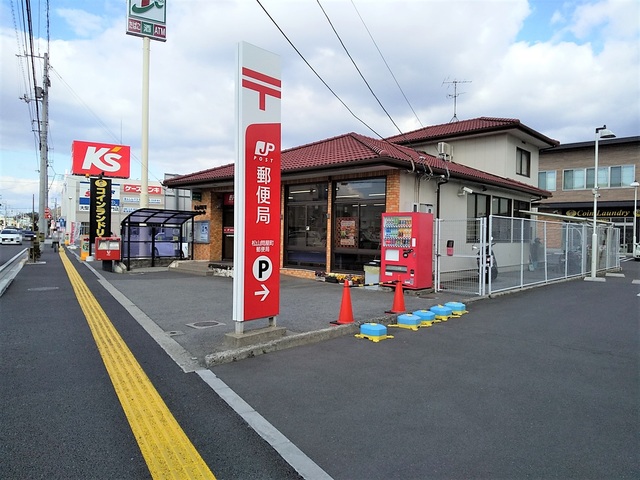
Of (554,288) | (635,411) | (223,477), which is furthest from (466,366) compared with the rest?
(554,288)

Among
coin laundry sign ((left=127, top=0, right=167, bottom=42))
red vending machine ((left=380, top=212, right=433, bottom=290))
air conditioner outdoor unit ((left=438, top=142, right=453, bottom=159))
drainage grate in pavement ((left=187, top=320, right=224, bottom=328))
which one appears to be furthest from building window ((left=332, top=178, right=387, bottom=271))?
coin laundry sign ((left=127, top=0, right=167, bottom=42))

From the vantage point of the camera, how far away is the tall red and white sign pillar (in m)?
5.98

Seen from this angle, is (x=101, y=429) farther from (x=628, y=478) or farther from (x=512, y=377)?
(x=512, y=377)

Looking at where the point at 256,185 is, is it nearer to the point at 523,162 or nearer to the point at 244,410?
the point at 244,410

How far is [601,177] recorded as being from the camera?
34.7 metres

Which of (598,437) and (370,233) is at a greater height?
(370,233)

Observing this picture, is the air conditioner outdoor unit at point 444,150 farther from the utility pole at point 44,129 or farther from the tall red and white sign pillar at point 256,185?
the utility pole at point 44,129

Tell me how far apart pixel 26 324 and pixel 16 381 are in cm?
340

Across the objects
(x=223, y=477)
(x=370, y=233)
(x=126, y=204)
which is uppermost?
(x=126, y=204)

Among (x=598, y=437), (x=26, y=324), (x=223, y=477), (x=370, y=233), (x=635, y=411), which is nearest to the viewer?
(x=223, y=477)

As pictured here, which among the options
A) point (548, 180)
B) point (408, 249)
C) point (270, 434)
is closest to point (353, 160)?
point (408, 249)

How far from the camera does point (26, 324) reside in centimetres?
772

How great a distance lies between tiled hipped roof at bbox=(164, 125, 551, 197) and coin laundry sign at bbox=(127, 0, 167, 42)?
10742 mm

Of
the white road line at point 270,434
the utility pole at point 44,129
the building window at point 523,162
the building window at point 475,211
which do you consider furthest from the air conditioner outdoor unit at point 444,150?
the utility pole at point 44,129
